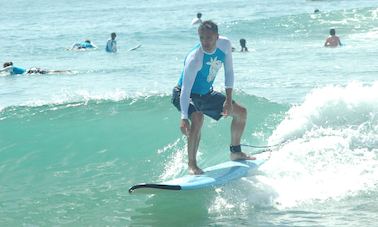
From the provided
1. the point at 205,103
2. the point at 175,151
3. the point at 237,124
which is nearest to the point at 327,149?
the point at 237,124

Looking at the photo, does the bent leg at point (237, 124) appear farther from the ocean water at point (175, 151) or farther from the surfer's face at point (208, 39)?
the surfer's face at point (208, 39)

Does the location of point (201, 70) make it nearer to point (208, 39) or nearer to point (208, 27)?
point (208, 39)

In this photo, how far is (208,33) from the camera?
743cm

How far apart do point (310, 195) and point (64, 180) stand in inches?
117

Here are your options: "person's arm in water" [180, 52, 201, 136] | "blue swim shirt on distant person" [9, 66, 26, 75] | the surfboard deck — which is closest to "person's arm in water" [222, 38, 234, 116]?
"person's arm in water" [180, 52, 201, 136]

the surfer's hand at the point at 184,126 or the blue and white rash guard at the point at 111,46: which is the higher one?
the surfer's hand at the point at 184,126

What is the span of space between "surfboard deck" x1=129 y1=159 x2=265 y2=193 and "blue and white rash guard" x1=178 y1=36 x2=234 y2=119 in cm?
65

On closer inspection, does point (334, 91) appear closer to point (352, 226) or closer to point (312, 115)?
point (312, 115)

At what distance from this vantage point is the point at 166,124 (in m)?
11.5

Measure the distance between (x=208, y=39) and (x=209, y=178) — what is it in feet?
4.59

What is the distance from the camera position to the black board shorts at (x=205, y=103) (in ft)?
25.6

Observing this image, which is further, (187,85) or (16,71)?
(16,71)

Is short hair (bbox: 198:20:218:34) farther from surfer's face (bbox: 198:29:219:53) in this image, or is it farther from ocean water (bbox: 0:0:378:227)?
ocean water (bbox: 0:0:378:227)

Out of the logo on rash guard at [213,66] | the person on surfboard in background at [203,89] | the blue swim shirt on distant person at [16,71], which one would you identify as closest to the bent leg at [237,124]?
the person on surfboard in background at [203,89]
